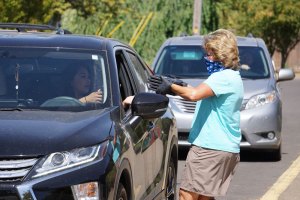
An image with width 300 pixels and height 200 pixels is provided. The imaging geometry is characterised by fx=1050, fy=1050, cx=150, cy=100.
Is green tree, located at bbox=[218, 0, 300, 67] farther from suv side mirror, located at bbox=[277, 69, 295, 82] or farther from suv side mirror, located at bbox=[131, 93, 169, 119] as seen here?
suv side mirror, located at bbox=[131, 93, 169, 119]

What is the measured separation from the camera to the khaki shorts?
7543 mm

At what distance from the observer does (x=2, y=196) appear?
6.16 m

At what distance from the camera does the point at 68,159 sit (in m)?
6.36

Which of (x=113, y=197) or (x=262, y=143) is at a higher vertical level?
(x=113, y=197)

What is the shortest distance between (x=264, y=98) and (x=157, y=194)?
20.9ft

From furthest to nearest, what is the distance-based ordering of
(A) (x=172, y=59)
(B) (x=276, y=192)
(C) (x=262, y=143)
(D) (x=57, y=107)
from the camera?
(A) (x=172, y=59), (C) (x=262, y=143), (B) (x=276, y=192), (D) (x=57, y=107)

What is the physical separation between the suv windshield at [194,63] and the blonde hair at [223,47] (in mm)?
7795

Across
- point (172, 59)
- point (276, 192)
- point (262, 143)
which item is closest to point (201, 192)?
point (276, 192)

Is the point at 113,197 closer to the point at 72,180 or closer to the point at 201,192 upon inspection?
the point at 72,180

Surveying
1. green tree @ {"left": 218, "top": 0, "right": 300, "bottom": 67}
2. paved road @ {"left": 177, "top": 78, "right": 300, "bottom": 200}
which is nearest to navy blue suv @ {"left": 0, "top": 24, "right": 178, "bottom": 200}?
paved road @ {"left": 177, "top": 78, "right": 300, "bottom": 200}

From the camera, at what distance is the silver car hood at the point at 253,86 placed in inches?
571

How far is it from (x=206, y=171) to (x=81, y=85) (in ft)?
3.60

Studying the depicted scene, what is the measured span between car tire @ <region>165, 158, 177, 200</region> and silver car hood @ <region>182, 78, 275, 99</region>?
5108 millimetres

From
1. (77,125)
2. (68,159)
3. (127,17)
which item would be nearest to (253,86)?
(77,125)
